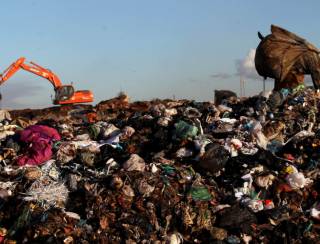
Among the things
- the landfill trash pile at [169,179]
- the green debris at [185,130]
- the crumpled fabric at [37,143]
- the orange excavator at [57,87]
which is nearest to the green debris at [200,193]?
the landfill trash pile at [169,179]

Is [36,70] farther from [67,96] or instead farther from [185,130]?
[185,130]

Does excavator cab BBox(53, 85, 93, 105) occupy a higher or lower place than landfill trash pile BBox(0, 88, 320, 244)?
lower

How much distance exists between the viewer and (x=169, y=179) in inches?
313

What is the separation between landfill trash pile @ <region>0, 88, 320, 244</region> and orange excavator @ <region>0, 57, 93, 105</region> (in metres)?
8.95

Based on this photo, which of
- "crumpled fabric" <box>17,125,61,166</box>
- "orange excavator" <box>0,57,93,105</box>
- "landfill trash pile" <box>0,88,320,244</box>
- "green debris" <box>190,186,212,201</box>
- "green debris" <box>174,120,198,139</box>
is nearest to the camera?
"landfill trash pile" <box>0,88,320,244</box>

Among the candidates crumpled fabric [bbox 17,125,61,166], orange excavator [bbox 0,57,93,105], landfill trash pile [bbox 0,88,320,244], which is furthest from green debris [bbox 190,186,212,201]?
orange excavator [bbox 0,57,93,105]

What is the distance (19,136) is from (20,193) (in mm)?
2521

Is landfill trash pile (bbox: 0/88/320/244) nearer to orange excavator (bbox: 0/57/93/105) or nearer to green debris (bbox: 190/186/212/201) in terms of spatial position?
green debris (bbox: 190/186/212/201)

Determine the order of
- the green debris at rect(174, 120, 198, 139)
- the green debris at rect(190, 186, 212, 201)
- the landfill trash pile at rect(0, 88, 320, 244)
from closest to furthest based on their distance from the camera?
the landfill trash pile at rect(0, 88, 320, 244)
the green debris at rect(190, 186, 212, 201)
the green debris at rect(174, 120, 198, 139)

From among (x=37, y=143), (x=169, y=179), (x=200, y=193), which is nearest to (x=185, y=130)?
(x=169, y=179)

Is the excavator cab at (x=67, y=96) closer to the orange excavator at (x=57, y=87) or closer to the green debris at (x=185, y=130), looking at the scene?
the orange excavator at (x=57, y=87)

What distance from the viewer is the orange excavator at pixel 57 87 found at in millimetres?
19812

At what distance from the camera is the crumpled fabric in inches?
359

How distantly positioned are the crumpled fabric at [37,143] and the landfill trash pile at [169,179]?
0.02 m
